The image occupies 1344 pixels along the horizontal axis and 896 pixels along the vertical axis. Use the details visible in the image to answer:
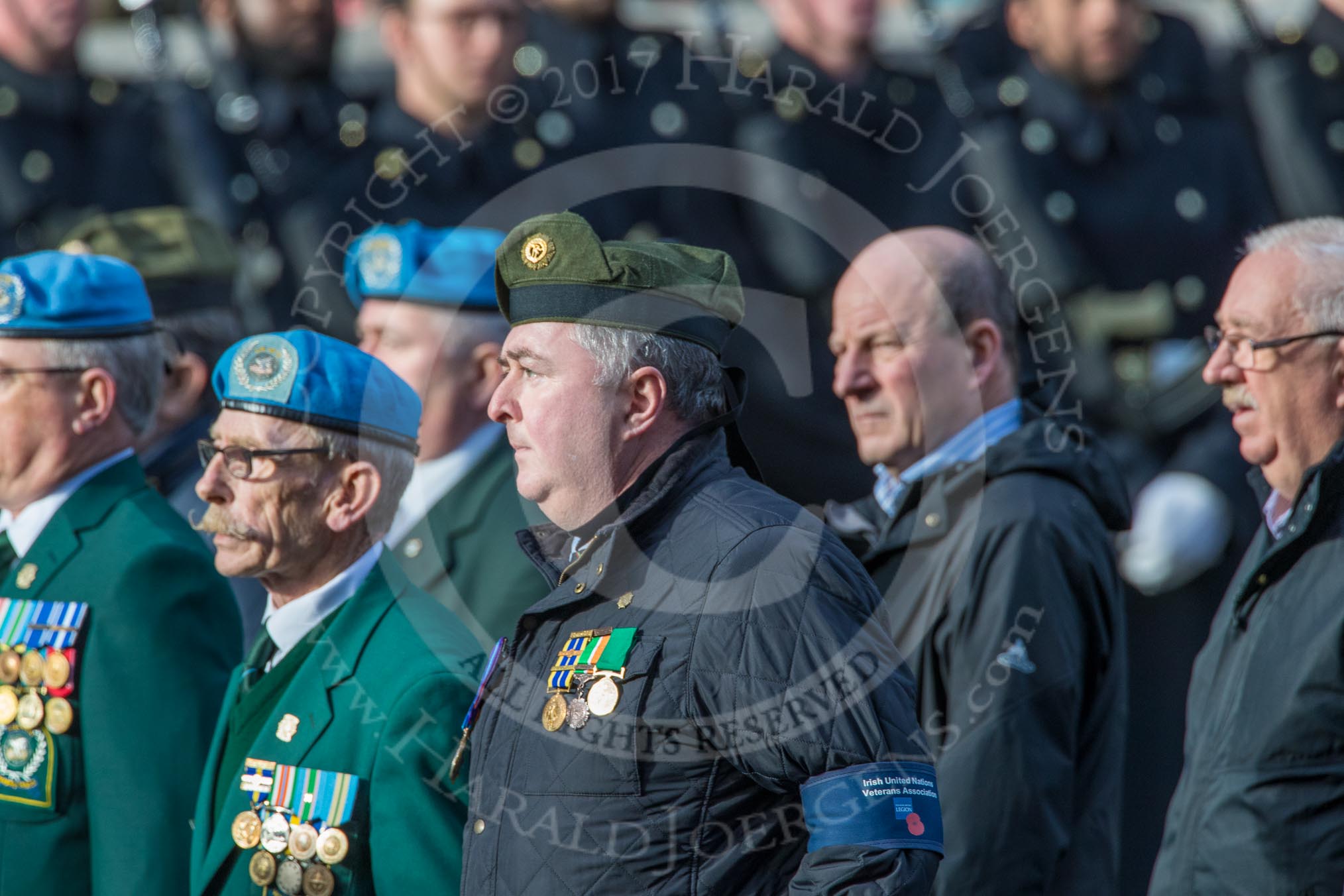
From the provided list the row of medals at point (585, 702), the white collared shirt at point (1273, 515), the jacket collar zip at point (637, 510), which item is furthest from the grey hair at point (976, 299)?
the row of medals at point (585, 702)

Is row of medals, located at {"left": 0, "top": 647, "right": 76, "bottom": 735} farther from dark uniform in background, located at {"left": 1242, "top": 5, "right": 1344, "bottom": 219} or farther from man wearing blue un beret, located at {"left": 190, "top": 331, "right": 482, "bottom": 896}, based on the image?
dark uniform in background, located at {"left": 1242, "top": 5, "right": 1344, "bottom": 219}

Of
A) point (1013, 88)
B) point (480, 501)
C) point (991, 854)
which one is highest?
point (1013, 88)

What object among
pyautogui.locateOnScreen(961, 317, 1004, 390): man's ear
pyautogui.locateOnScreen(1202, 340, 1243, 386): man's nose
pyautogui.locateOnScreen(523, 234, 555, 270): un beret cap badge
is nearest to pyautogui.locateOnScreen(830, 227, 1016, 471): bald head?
pyautogui.locateOnScreen(961, 317, 1004, 390): man's ear

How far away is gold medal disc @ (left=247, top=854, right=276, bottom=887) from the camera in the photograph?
326 cm

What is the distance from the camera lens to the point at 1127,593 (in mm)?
5215

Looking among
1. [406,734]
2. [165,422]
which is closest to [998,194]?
[165,422]

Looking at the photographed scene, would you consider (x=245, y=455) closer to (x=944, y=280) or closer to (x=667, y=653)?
(x=667, y=653)

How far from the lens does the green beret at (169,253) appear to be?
528 cm

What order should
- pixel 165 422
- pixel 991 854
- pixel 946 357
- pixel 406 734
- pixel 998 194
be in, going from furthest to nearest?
pixel 998 194 < pixel 165 422 < pixel 946 357 < pixel 991 854 < pixel 406 734

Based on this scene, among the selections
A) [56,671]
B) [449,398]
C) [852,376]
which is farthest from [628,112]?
[56,671]

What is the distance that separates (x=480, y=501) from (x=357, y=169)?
2185 millimetres

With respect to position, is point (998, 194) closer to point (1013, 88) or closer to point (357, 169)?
point (1013, 88)

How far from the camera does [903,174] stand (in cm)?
570

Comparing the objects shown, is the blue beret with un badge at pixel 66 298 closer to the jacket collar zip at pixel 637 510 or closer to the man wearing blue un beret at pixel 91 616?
the man wearing blue un beret at pixel 91 616
